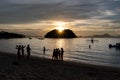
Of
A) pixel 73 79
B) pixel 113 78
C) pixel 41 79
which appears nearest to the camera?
pixel 41 79

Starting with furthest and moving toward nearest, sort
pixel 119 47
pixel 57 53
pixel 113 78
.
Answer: pixel 119 47, pixel 57 53, pixel 113 78

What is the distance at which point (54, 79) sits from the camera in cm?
1792

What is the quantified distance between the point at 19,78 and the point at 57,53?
1863 centimetres

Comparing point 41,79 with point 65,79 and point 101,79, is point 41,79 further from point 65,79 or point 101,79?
point 101,79

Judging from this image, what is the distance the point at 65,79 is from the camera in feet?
60.2

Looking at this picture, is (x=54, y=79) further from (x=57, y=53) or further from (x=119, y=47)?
(x=119, y=47)

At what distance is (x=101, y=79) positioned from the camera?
19172 millimetres

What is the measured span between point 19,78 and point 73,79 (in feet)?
15.5

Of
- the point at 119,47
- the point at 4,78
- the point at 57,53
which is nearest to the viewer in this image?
the point at 4,78

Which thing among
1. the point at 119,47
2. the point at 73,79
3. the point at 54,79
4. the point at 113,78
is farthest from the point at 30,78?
the point at 119,47

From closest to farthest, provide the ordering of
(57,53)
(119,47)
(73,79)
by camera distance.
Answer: (73,79)
(57,53)
(119,47)

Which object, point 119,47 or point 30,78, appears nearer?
point 30,78

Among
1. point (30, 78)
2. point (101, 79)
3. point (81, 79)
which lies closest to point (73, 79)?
point (81, 79)

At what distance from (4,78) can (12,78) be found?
0.61 m
